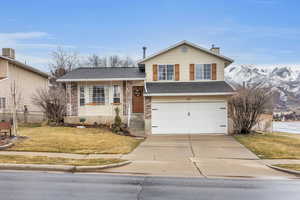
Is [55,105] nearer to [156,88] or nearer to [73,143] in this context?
[73,143]

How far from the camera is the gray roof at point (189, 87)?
656 inches

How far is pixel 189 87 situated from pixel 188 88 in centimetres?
26

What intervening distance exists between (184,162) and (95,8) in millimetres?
16068

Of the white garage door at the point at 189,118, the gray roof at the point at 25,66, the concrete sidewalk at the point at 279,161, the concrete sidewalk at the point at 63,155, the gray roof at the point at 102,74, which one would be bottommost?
the concrete sidewalk at the point at 279,161

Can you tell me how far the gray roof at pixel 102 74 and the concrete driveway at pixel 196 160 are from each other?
272 inches

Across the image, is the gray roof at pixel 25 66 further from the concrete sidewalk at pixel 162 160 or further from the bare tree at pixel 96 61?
the bare tree at pixel 96 61

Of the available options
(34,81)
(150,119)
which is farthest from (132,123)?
(34,81)

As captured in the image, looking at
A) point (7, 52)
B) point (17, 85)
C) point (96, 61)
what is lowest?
point (17, 85)

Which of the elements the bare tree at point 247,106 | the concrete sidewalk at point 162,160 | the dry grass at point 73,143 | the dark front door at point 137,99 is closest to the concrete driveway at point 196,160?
the concrete sidewalk at point 162,160

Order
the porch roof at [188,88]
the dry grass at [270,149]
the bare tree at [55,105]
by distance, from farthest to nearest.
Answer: the bare tree at [55,105]
the porch roof at [188,88]
the dry grass at [270,149]

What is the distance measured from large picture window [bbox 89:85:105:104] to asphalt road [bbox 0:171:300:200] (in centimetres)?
1147

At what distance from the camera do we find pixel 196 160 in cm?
960

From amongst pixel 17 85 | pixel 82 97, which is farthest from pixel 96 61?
pixel 82 97

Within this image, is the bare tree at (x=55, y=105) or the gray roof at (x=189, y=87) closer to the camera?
the gray roof at (x=189, y=87)
